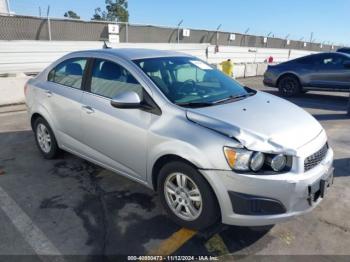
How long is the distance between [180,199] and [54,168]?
2.22 meters

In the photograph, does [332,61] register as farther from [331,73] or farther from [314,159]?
[314,159]

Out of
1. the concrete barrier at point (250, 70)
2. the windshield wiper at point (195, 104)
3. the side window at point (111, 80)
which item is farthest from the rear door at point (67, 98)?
the concrete barrier at point (250, 70)

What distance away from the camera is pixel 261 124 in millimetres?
2926

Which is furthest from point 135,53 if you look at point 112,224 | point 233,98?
point 112,224

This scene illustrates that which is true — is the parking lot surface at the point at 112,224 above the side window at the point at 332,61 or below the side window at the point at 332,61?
below

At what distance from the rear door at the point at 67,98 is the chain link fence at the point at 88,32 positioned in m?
7.78

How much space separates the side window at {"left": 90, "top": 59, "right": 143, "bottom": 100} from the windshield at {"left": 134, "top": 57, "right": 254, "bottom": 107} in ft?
0.62

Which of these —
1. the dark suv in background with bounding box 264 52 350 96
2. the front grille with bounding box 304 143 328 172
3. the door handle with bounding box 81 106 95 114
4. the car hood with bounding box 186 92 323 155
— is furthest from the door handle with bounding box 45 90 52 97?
the dark suv in background with bounding box 264 52 350 96

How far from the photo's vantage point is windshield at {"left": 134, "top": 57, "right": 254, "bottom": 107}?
331cm

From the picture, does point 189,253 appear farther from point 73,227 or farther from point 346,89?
point 346,89

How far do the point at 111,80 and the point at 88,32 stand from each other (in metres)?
10.1

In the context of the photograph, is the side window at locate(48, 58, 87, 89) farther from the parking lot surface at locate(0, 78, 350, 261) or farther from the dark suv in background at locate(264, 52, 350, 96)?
the dark suv in background at locate(264, 52, 350, 96)

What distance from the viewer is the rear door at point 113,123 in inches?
128

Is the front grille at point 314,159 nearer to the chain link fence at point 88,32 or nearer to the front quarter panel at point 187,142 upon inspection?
the front quarter panel at point 187,142
